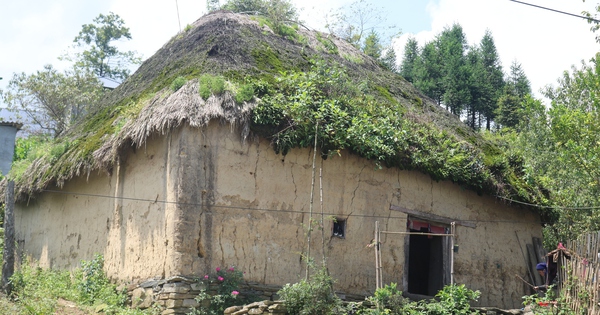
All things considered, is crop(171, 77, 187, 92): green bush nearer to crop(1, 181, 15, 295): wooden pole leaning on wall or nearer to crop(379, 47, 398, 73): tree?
crop(1, 181, 15, 295): wooden pole leaning on wall

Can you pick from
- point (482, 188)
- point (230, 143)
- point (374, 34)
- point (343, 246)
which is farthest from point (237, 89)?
point (374, 34)

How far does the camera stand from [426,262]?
1397 centimetres

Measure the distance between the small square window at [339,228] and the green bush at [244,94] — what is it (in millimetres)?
2212

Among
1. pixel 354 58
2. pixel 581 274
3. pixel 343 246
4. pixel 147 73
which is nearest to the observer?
pixel 581 274

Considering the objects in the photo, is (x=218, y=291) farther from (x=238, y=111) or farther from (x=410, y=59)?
(x=410, y=59)

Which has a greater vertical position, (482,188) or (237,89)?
(237,89)

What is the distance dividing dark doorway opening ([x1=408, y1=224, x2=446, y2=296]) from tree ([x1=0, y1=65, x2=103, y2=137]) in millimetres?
11343

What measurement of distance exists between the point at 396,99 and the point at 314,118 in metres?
3.38

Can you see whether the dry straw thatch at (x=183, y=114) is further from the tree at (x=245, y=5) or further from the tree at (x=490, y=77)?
the tree at (x=490, y=77)

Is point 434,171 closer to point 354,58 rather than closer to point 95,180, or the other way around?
point 354,58

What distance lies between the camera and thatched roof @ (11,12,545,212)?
991cm

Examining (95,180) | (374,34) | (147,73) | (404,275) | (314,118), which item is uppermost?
(374,34)

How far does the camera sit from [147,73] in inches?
522

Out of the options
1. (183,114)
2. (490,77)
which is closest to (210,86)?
(183,114)
